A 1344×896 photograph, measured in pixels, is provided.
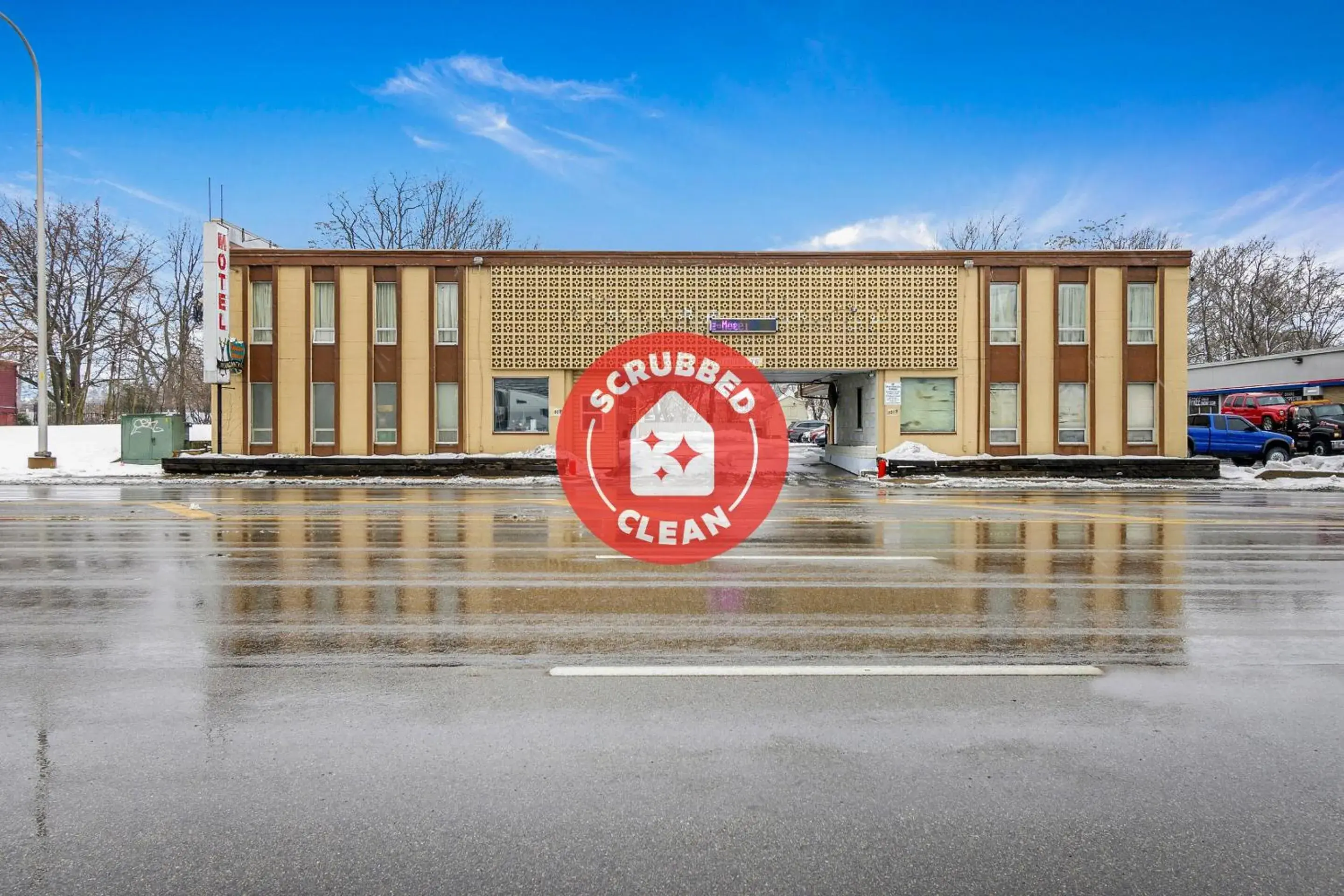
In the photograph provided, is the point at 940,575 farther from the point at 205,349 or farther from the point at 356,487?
the point at 205,349

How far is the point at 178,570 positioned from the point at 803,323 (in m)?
21.0

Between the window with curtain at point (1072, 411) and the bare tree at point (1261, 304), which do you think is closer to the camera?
the window with curtain at point (1072, 411)

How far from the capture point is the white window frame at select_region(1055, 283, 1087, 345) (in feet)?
90.3

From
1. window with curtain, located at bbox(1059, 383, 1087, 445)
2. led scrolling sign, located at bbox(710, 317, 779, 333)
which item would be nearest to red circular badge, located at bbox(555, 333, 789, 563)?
led scrolling sign, located at bbox(710, 317, 779, 333)

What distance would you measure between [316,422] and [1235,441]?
31.8 meters

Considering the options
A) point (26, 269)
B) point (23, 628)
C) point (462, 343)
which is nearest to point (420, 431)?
point (462, 343)

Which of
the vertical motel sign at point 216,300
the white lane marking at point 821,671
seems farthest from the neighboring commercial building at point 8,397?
the white lane marking at point 821,671

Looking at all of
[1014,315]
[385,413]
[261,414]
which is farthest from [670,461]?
[261,414]

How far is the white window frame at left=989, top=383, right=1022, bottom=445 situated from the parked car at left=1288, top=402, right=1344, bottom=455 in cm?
1293

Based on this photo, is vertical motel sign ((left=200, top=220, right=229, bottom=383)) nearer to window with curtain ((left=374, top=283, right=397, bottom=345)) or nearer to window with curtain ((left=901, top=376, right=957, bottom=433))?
window with curtain ((left=374, top=283, right=397, bottom=345))

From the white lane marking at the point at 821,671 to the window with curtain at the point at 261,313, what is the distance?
1021 inches

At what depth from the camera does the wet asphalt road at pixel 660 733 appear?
10.4ft

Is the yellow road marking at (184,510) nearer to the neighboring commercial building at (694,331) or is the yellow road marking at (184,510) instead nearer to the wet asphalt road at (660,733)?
the wet asphalt road at (660,733)

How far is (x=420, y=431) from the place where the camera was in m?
27.5
